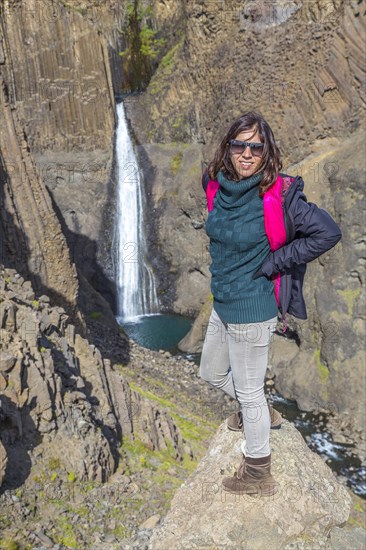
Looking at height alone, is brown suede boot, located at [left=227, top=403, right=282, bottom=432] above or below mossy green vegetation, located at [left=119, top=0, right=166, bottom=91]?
below

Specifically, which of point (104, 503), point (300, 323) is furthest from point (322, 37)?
point (104, 503)

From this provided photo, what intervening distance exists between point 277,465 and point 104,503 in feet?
11.8

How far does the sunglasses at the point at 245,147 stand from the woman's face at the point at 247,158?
13 mm

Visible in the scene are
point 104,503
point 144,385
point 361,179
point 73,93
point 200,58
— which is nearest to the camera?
point 104,503

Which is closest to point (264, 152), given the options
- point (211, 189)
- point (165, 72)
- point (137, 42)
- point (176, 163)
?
point (211, 189)

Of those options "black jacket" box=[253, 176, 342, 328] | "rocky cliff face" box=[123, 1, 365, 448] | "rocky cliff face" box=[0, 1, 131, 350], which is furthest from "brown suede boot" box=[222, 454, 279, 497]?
"rocky cliff face" box=[0, 1, 131, 350]

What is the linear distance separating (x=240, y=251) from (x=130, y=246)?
28960 mm

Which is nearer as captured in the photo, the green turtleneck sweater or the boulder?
the green turtleneck sweater

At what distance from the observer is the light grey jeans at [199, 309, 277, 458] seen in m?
4.83

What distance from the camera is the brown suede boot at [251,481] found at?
17.6ft

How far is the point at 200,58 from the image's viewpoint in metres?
31.6

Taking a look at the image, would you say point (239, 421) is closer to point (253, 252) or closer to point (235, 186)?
point (253, 252)

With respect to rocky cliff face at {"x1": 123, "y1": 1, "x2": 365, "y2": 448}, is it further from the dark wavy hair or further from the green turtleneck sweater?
the dark wavy hair

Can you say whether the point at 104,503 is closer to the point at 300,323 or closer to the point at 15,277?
the point at 15,277
